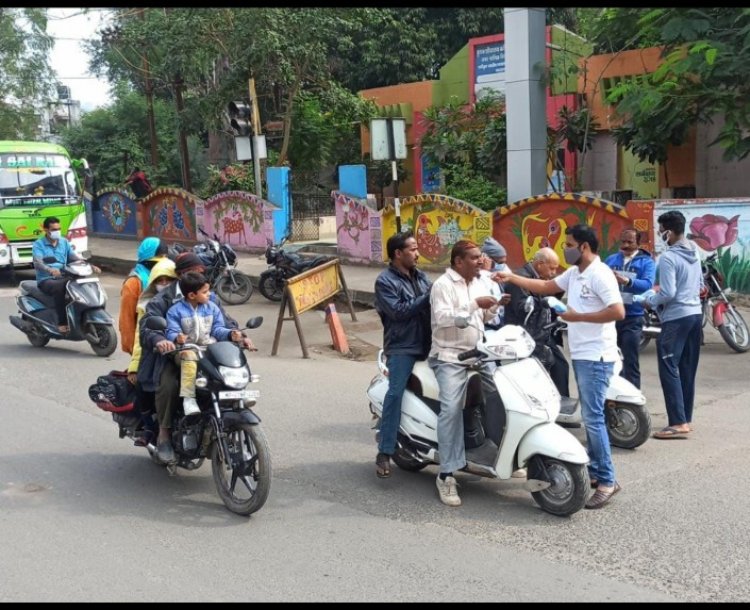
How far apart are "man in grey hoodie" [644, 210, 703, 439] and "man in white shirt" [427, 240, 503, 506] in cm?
194

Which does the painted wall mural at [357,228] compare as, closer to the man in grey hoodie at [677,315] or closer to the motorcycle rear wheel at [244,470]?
the man in grey hoodie at [677,315]

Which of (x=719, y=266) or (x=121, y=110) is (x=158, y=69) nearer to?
(x=121, y=110)

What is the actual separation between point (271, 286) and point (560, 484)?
1044 cm

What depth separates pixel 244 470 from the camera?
5.39 m

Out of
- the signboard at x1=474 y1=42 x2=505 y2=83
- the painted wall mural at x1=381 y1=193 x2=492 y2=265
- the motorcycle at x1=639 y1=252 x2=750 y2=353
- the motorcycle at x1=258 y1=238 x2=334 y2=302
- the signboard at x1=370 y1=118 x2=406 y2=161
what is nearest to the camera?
the motorcycle at x1=639 y1=252 x2=750 y2=353

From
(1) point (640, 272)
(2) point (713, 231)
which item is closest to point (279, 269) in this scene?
(2) point (713, 231)

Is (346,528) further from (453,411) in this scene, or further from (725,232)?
(725,232)

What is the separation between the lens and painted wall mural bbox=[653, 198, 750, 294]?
1243 cm

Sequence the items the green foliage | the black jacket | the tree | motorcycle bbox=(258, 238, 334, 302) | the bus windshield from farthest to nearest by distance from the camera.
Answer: the tree, the bus windshield, the green foliage, motorcycle bbox=(258, 238, 334, 302), the black jacket

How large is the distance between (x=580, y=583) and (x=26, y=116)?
120 feet

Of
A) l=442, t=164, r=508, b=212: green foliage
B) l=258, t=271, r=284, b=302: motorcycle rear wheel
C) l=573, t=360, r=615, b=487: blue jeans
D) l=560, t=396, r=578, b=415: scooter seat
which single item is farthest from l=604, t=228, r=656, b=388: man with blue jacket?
l=442, t=164, r=508, b=212: green foliage

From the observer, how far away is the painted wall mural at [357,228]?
58.4 ft

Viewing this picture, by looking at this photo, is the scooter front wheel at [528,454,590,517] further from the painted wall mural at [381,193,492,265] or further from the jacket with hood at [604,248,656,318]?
the painted wall mural at [381,193,492,265]

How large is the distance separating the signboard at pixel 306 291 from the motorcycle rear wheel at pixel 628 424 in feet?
16.2
